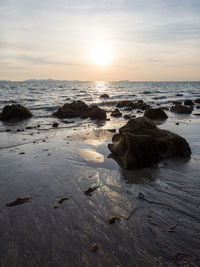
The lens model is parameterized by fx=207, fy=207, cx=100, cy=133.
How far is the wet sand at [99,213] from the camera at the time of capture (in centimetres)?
274

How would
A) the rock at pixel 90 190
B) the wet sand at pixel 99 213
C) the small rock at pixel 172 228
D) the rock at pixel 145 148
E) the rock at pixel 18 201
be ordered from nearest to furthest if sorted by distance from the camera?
1. the wet sand at pixel 99 213
2. the small rock at pixel 172 228
3. the rock at pixel 18 201
4. the rock at pixel 90 190
5. the rock at pixel 145 148

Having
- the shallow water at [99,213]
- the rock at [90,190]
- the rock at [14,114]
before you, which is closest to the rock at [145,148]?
the shallow water at [99,213]

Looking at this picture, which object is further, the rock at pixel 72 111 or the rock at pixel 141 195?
the rock at pixel 72 111

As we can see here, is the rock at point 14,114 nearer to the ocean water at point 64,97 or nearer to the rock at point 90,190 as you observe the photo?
the ocean water at point 64,97

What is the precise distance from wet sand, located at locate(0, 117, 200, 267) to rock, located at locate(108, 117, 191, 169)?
0.93 ft

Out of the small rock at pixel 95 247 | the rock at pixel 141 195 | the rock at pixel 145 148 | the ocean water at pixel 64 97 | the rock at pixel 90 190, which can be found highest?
the ocean water at pixel 64 97

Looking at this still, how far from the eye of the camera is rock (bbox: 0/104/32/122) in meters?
14.6

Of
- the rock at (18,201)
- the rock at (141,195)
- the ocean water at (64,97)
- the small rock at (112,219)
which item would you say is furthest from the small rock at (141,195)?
the ocean water at (64,97)

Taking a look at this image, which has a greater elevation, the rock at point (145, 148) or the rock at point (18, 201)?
the rock at point (145, 148)

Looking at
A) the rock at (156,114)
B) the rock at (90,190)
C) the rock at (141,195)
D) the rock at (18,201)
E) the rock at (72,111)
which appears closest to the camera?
the rock at (18,201)

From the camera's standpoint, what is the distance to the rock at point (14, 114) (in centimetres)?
1459

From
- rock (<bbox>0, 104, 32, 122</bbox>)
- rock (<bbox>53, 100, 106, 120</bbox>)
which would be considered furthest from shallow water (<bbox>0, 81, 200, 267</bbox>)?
rock (<bbox>0, 104, 32, 122</bbox>)

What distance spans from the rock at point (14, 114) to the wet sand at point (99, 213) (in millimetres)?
9068

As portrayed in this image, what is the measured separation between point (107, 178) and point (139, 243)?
2173 millimetres
